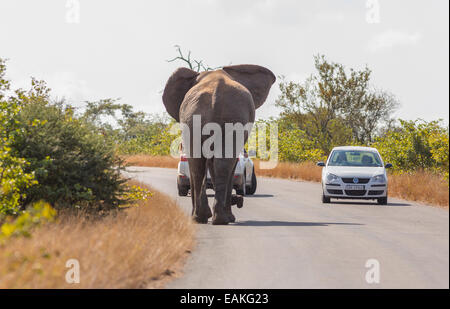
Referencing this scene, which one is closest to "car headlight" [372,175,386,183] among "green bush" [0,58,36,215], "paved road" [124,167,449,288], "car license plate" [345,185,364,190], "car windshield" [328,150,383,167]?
"car license plate" [345,185,364,190]

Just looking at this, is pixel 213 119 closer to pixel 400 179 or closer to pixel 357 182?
pixel 400 179

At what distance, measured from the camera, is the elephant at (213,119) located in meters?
13.5

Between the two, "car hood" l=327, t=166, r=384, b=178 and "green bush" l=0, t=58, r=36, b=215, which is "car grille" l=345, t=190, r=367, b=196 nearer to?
"car hood" l=327, t=166, r=384, b=178

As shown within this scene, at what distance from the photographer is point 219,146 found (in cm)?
1351

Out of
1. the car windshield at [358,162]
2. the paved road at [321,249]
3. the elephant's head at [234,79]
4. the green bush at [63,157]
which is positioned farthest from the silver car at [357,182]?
the green bush at [63,157]

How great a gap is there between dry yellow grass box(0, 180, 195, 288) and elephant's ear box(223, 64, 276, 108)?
4895 millimetres

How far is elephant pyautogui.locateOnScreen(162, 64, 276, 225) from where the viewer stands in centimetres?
1349

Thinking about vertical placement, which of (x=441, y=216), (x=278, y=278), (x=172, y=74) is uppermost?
(x=172, y=74)

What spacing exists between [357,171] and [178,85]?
6235 millimetres

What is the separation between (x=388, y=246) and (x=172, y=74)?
20.5ft

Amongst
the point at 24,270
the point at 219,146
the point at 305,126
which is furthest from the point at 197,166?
the point at 305,126

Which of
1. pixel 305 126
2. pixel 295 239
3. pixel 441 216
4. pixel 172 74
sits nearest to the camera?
pixel 441 216

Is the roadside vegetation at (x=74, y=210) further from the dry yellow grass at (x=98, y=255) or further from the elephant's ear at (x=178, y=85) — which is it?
the elephant's ear at (x=178, y=85)
